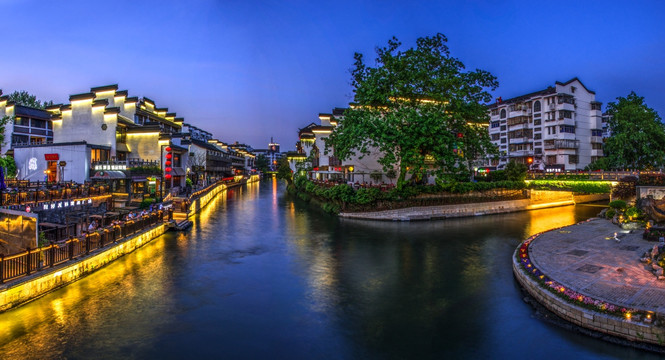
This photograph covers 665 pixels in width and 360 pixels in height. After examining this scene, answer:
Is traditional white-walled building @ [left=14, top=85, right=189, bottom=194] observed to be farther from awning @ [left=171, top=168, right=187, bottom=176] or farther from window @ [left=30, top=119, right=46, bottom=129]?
window @ [left=30, top=119, right=46, bottom=129]

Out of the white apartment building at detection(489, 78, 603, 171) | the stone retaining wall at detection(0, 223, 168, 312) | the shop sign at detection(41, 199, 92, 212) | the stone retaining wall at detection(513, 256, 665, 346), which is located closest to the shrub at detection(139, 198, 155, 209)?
the shop sign at detection(41, 199, 92, 212)

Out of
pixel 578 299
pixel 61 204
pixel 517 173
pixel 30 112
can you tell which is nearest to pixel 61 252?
pixel 61 204

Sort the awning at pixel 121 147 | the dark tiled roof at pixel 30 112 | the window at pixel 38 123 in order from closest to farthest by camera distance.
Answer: the awning at pixel 121 147 < the dark tiled roof at pixel 30 112 < the window at pixel 38 123

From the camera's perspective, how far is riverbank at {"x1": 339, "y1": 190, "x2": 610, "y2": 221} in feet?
113

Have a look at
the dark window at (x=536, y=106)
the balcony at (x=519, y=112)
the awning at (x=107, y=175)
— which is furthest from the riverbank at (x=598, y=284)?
the balcony at (x=519, y=112)

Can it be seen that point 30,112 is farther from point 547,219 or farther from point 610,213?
point 610,213

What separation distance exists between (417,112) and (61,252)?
92.0 feet

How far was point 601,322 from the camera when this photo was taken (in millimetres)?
10305

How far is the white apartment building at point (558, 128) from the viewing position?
63.4m

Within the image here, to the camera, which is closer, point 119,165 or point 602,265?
point 602,265

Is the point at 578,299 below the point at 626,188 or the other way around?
below

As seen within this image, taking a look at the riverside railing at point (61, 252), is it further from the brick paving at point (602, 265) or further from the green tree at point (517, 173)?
the green tree at point (517, 173)

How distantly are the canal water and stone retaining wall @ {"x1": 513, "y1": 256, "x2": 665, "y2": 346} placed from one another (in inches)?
18.3

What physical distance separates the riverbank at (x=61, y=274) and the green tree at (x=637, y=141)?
6279 cm
